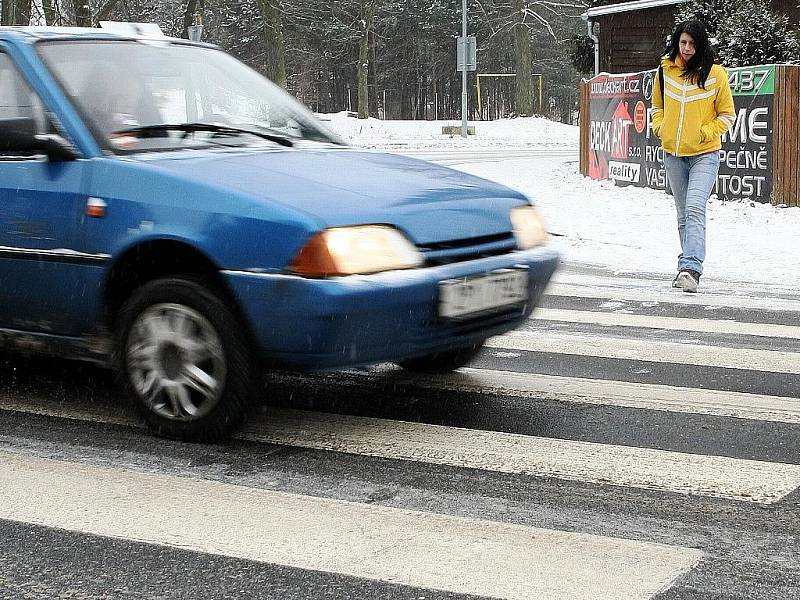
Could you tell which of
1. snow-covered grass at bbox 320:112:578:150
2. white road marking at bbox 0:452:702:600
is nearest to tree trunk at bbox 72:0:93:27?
snow-covered grass at bbox 320:112:578:150

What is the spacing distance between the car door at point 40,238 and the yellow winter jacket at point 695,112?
16.2ft

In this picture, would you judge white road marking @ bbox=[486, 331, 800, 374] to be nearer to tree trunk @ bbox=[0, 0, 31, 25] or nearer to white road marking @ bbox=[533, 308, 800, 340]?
white road marking @ bbox=[533, 308, 800, 340]

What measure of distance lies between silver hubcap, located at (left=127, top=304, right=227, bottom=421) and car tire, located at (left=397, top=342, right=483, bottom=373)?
1427 mm

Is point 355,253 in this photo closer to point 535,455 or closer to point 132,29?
point 535,455

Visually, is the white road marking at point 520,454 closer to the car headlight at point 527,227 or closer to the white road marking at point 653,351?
the car headlight at point 527,227

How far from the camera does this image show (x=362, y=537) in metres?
3.63

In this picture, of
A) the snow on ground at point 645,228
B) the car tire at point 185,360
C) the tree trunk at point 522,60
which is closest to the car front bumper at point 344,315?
the car tire at point 185,360

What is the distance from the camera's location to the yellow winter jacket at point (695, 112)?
28.2 ft

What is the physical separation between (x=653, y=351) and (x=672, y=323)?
3.18 ft

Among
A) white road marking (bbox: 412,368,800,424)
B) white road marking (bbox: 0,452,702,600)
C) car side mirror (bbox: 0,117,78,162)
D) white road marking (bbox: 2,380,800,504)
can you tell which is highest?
car side mirror (bbox: 0,117,78,162)

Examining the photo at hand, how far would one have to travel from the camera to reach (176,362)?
465 cm

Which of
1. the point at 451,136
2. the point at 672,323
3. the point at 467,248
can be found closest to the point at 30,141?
the point at 467,248

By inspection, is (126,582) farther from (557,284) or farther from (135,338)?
(557,284)

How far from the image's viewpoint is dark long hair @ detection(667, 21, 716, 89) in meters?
8.51
